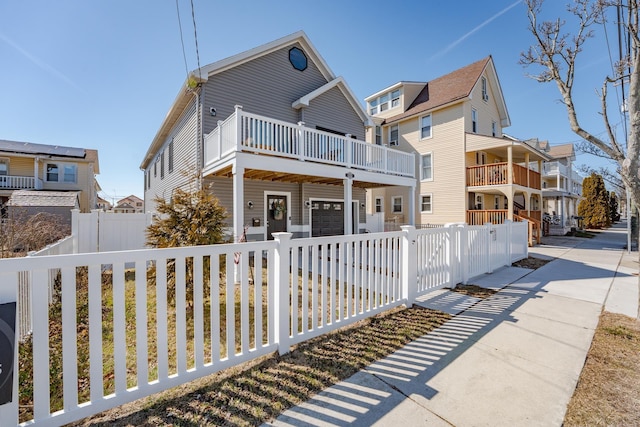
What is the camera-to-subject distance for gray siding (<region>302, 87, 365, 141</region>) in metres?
11.7

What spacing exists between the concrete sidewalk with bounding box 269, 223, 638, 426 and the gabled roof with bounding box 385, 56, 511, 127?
1393cm

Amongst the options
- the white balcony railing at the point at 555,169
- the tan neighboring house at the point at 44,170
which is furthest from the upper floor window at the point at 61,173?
the white balcony railing at the point at 555,169

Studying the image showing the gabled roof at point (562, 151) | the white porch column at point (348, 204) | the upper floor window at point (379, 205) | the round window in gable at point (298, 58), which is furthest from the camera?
the gabled roof at point (562, 151)

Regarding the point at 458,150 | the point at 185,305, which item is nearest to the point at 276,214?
the point at 185,305

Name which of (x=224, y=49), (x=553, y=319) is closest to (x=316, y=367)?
(x=553, y=319)

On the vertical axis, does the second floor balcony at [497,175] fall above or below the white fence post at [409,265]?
above

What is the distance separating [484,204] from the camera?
677 inches

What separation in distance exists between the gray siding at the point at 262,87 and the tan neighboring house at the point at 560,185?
17615 mm

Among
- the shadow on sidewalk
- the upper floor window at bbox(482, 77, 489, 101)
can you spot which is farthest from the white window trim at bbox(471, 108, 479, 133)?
the shadow on sidewalk

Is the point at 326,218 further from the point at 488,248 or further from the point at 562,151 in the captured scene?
the point at 562,151

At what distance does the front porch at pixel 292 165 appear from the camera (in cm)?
734

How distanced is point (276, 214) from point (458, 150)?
11468 millimetres

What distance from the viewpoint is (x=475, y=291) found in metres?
5.54

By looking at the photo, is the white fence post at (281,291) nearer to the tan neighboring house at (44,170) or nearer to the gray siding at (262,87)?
the gray siding at (262,87)
